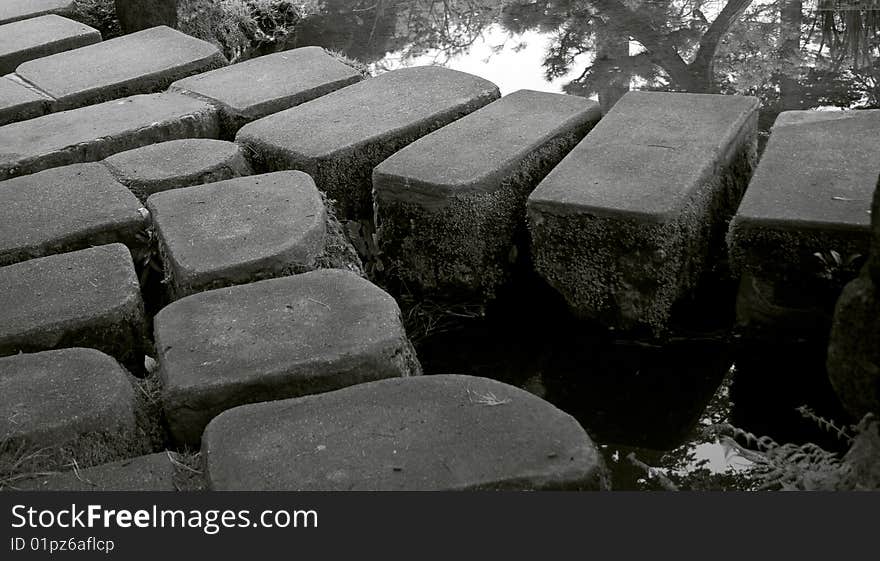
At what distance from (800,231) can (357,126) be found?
4.03 feet

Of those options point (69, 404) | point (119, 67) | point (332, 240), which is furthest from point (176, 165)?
point (69, 404)

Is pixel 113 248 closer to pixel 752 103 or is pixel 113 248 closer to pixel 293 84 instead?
pixel 293 84

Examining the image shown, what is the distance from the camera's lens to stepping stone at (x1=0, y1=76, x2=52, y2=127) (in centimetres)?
330

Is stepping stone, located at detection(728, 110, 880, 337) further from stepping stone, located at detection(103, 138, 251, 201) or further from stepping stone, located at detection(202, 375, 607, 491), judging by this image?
stepping stone, located at detection(103, 138, 251, 201)

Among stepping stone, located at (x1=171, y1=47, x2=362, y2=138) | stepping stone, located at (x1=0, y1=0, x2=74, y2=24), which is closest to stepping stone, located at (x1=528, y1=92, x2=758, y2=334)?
stepping stone, located at (x1=171, y1=47, x2=362, y2=138)

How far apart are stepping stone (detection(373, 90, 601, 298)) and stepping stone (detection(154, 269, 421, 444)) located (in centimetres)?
46

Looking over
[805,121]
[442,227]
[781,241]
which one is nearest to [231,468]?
[442,227]

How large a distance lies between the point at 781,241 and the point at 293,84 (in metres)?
1.67

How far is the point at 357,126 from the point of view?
2885mm

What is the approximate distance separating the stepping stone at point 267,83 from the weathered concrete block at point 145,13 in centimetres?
82

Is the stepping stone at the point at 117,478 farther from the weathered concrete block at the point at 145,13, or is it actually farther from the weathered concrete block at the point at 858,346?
the weathered concrete block at the point at 145,13

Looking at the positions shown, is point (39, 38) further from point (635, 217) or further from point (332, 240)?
point (635, 217)

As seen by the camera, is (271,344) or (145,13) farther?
(145,13)

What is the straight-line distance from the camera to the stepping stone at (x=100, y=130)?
2939 millimetres
